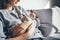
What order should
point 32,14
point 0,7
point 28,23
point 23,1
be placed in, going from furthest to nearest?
point 23,1, point 32,14, point 0,7, point 28,23

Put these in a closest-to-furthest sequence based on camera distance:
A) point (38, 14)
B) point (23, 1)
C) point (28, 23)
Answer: point (28, 23), point (38, 14), point (23, 1)

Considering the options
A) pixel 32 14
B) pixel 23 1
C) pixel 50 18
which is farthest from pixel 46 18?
pixel 23 1

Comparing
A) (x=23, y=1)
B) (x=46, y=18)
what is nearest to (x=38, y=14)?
(x=46, y=18)

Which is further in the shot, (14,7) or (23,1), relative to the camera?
(23,1)

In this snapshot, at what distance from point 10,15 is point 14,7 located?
24 cm

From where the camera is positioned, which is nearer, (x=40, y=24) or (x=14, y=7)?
(x=14, y=7)

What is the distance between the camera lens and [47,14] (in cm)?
206

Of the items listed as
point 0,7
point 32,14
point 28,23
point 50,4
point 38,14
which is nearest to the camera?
point 28,23

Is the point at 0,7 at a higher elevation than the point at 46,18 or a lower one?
higher

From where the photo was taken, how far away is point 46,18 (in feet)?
6.64

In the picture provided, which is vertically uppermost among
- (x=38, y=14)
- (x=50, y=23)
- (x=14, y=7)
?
(x=14, y=7)

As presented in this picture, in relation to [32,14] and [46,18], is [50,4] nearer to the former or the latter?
[46,18]

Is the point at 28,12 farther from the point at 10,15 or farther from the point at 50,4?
the point at 50,4

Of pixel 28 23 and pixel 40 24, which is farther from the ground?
pixel 28 23
